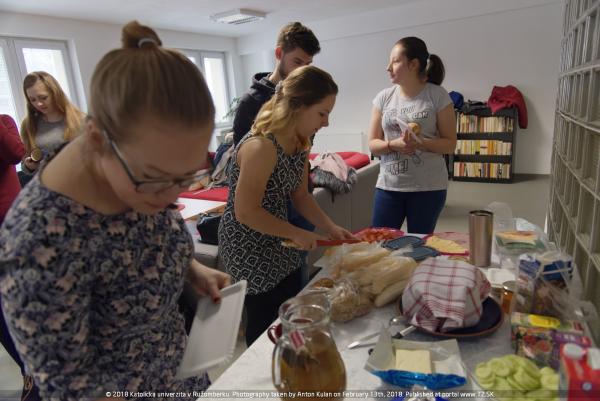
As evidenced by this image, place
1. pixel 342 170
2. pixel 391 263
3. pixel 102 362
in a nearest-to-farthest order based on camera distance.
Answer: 1. pixel 102 362
2. pixel 391 263
3. pixel 342 170

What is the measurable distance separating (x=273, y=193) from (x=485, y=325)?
2.43 ft

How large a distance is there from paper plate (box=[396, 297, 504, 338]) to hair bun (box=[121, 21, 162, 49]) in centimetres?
81

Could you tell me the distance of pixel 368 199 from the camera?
367 cm

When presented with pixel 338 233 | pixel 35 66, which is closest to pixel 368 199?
pixel 338 233

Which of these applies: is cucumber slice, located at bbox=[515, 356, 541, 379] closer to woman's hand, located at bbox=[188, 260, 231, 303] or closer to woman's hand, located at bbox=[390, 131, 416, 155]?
woman's hand, located at bbox=[188, 260, 231, 303]

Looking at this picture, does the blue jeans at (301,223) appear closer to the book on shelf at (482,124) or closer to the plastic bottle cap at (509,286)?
the plastic bottle cap at (509,286)

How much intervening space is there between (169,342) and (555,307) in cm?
83

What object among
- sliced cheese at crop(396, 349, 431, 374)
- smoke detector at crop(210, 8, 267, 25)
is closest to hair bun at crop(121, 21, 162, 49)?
sliced cheese at crop(396, 349, 431, 374)

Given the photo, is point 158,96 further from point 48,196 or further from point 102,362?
point 102,362

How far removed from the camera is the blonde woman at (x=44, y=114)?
2.69 meters

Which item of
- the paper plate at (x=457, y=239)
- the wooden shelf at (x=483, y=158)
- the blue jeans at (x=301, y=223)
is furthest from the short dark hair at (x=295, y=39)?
the wooden shelf at (x=483, y=158)

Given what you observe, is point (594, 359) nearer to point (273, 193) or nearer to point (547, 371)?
point (547, 371)

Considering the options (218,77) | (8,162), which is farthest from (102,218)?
(218,77)

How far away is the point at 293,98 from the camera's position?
4.21ft
